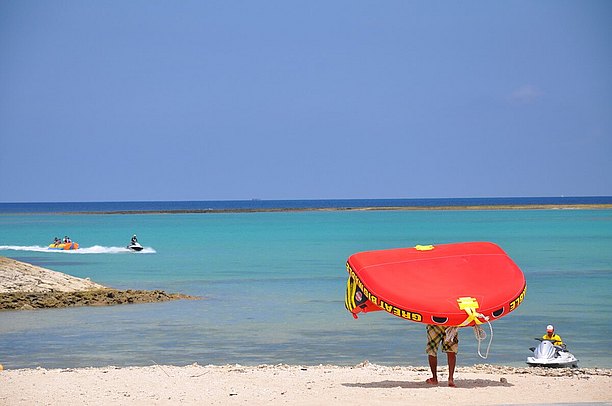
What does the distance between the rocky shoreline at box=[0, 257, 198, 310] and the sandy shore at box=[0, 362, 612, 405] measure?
9575 mm

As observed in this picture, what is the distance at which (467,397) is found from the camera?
1082 centimetres

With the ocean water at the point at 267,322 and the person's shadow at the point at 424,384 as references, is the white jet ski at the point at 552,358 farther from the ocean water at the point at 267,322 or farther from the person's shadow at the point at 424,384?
the person's shadow at the point at 424,384

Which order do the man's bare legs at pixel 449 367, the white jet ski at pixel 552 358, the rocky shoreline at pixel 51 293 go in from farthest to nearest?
the rocky shoreline at pixel 51 293, the white jet ski at pixel 552 358, the man's bare legs at pixel 449 367

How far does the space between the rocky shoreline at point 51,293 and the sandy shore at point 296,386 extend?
377 inches

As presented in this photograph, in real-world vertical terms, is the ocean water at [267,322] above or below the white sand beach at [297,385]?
below

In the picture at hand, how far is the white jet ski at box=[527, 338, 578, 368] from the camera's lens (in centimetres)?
1382

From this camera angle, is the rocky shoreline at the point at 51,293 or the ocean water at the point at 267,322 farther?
the rocky shoreline at the point at 51,293

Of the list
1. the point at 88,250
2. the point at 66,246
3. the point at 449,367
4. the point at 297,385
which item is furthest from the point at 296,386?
the point at 88,250

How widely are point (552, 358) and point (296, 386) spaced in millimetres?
4087

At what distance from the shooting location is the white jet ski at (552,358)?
45.3ft

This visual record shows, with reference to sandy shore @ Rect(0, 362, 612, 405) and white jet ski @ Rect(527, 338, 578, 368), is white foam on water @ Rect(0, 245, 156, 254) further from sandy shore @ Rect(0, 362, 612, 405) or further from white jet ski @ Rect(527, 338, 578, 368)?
white jet ski @ Rect(527, 338, 578, 368)

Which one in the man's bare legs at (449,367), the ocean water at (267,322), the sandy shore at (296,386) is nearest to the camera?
the sandy shore at (296,386)

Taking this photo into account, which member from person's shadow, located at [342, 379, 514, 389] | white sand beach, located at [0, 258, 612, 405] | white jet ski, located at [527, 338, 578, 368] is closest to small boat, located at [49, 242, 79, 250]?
white sand beach, located at [0, 258, 612, 405]

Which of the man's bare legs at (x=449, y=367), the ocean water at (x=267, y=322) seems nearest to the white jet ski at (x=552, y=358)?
the ocean water at (x=267, y=322)
